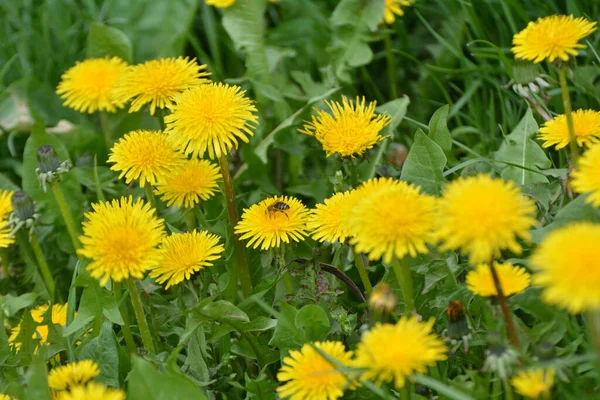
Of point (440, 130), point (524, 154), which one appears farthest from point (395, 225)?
point (524, 154)

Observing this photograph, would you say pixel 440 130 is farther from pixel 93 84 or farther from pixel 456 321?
pixel 93 84

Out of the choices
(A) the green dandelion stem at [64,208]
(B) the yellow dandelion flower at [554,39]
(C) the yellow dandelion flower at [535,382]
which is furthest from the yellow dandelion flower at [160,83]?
(C) the yellow dandelion flower at [535,382]

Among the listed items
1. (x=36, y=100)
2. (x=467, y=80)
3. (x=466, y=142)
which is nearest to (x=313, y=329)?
(x=466, y=142)

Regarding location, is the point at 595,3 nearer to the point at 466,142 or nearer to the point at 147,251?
the point at 466,142

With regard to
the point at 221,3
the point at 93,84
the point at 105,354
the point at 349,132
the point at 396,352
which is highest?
the point at 221,3

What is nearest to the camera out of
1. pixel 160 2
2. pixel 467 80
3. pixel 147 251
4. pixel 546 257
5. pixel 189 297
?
pixel 546 257

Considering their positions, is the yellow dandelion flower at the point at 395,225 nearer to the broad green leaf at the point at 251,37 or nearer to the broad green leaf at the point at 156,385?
the broad green leaf at the point at 156,385
